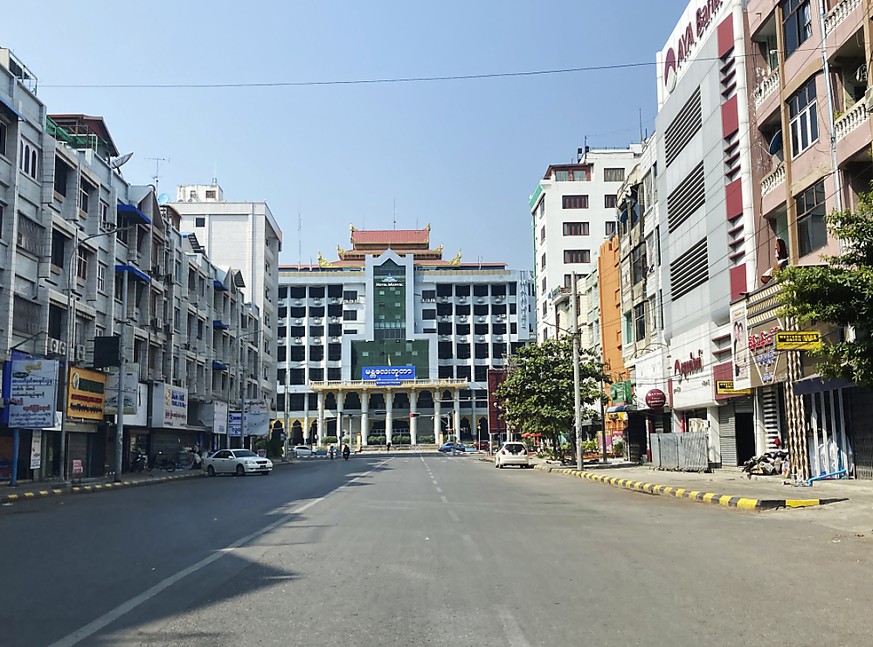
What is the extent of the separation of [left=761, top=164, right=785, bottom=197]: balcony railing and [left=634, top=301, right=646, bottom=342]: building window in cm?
1821

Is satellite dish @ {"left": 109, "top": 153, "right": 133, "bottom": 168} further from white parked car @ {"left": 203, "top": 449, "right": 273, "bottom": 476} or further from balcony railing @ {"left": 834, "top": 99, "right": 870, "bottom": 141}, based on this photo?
balcony railing @ {"left": 834, "top": 99, "right": 870, "bottom": 141}

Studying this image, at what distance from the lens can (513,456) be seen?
5041 centimetres

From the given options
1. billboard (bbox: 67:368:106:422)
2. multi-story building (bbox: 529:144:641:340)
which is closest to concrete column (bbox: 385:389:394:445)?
multi-story building (bbox: 529:144:641:340)

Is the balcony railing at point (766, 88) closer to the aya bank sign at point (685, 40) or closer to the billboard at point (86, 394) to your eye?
the aya bank sign at point (685, 40)

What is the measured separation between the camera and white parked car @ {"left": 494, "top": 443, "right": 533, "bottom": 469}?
5006cm

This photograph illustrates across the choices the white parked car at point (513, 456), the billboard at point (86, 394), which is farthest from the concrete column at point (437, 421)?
the billboard at point (86, 394)

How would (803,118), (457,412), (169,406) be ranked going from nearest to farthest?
(803,118) < (169,406) < (457,412)

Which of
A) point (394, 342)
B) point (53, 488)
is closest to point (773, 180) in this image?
point (53, 488)

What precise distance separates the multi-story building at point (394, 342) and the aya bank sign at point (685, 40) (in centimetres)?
8128

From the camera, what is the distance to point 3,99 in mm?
32219

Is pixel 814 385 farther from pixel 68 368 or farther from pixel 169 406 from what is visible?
pixel 169 406

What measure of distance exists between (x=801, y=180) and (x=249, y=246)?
68868 millimetres

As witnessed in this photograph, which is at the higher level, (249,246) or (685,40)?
(249,246)

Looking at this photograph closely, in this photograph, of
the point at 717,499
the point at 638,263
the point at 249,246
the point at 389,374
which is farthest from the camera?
the point at 389,374
